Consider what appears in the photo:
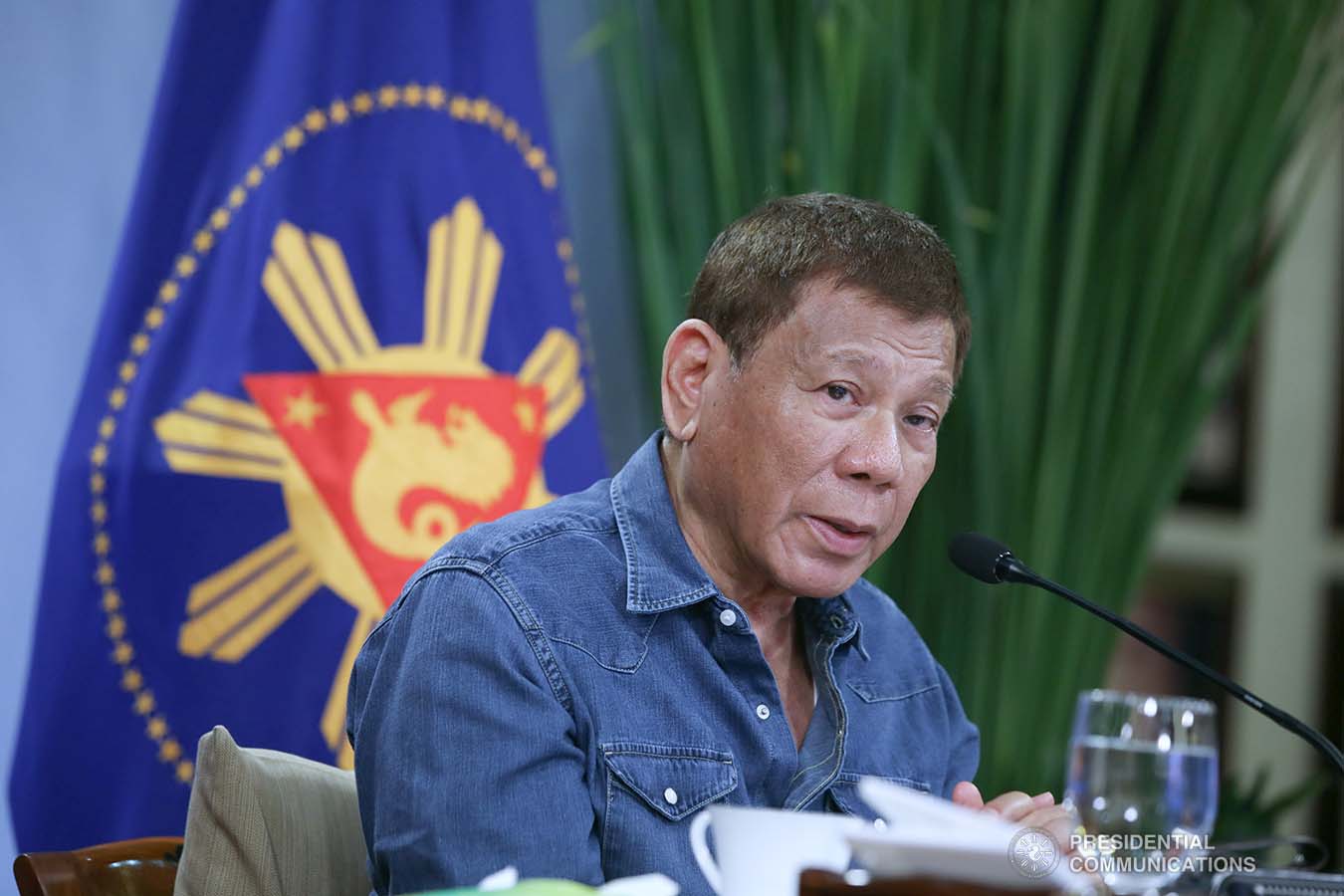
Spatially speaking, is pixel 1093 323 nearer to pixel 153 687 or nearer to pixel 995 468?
pixel 995 468

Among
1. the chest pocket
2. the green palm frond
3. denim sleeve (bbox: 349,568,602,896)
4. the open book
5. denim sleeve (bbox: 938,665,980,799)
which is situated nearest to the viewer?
the open book

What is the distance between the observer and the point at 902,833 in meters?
0.73

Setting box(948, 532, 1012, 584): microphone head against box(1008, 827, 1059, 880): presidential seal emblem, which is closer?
box(1008, 827, 1059, 880): presidential seal emblem

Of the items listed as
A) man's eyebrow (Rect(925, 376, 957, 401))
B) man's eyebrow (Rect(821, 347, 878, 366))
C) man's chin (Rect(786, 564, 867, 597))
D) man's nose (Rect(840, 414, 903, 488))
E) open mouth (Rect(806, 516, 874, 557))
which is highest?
man's eyebrow (Rect(821, 347, 878, 366))

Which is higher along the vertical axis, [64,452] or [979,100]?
[979,100]

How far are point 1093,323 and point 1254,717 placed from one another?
218cm

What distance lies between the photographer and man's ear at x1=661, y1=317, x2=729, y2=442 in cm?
149

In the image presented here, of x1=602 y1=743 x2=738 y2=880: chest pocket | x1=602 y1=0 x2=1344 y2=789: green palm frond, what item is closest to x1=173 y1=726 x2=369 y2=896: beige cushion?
x1=602 y1=743 x2=738 y2=880: chest pocket

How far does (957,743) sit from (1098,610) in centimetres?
40

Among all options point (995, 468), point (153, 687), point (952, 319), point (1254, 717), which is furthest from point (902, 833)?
point (1254, 717)

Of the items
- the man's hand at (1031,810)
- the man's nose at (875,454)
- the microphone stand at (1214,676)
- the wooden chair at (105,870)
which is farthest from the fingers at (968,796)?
the wooden chair at (105,870)

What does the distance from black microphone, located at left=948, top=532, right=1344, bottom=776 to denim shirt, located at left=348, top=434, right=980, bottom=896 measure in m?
0.18

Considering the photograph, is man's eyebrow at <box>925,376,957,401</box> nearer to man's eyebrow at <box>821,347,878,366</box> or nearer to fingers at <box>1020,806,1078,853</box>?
man's eyebrow at <box>821,347,878,366</box>

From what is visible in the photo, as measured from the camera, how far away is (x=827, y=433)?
139 centimetres
